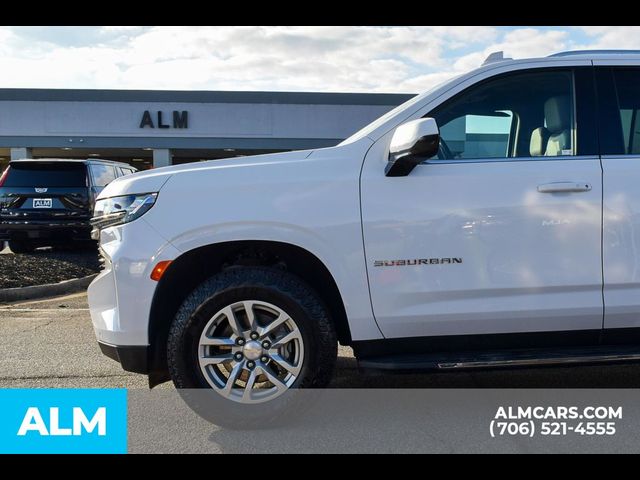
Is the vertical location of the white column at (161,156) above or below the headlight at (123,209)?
above

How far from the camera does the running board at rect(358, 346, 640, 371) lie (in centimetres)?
323

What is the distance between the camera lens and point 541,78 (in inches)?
143

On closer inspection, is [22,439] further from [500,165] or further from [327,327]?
[500,165]

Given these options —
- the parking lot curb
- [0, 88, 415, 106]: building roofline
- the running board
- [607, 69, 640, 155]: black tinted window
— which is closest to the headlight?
the running board

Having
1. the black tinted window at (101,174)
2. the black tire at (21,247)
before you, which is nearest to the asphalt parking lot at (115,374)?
the black tinted window at (101,174)

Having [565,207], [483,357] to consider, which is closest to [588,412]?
[483,357]

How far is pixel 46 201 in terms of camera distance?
10.5 meters

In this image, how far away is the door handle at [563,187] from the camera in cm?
330

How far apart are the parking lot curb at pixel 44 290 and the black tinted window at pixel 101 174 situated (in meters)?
3.15

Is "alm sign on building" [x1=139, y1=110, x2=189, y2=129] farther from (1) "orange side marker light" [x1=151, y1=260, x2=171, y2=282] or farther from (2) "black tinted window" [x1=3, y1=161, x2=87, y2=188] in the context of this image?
(1) "orange side marker light" [x1=151, y1=260, x2=171, y2=282]

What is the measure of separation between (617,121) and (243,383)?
270cm

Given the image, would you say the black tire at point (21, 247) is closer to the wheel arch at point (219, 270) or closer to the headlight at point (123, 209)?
the headlight at point (123, 209)

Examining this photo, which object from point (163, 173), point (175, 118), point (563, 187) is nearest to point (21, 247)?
point (163, 173)
